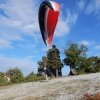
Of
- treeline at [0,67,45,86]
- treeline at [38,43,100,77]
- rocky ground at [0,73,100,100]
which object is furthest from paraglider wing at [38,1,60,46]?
treeline at [38,43,100,77]

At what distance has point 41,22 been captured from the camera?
10.4m

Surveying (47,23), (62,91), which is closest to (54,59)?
(62,91)

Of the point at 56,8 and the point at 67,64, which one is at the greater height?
the point at 67,64

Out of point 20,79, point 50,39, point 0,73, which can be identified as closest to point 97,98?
point 50,39

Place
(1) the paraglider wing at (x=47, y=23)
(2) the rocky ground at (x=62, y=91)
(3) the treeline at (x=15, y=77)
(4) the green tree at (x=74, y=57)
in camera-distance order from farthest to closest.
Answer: (4) the green tree at (x=74, y=57) < (3) the treeline at (x=15, y=77) < (2) the rocky ground at (x=62, y=91) < (1) the paraglider wing at (x=47, y=23)

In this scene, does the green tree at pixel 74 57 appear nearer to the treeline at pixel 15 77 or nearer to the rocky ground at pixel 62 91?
the treeline at pixel 15 77

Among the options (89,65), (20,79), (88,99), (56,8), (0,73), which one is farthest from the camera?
(0,73)

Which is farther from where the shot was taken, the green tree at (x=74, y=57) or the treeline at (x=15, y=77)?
the green tree at (x=74, y=57)

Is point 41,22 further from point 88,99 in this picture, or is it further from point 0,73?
point 0,73

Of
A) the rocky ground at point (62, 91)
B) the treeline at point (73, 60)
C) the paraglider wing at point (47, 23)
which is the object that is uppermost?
the treeline at point (73, 60)

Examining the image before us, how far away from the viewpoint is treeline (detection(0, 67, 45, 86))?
29.8 metres

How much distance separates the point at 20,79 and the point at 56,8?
2406 cm

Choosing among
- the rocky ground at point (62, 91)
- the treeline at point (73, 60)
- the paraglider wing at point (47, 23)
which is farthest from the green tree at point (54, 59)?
the paraglider wing at point (47, 23)

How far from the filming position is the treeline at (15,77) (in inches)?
1173
